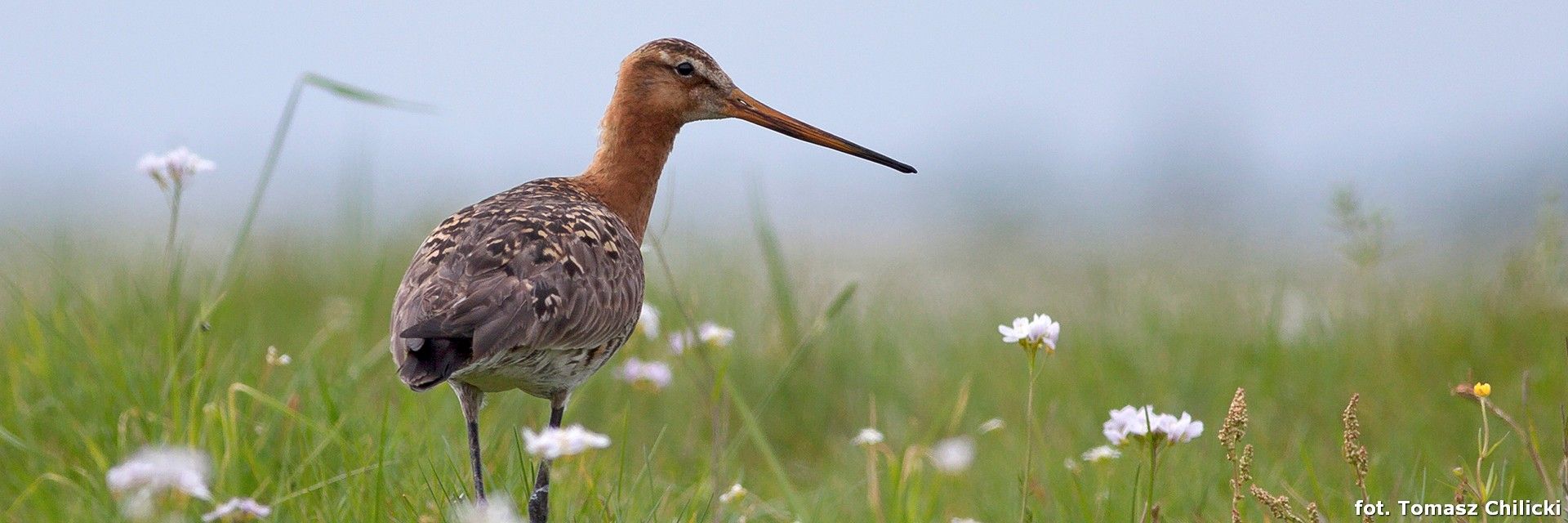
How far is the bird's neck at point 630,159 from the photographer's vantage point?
17.7 ft

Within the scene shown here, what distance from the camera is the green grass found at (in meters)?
4.35

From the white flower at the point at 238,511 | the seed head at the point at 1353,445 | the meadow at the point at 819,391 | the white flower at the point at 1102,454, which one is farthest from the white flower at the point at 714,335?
the seed head at the point at 1353,445

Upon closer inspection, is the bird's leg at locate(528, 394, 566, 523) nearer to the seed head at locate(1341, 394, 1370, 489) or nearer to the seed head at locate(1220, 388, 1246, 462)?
the seed head at locate(1220, 388, 1246, 462)

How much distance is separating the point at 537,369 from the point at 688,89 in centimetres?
151

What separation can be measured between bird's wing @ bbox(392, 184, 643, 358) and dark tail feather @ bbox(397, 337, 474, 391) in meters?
0.03

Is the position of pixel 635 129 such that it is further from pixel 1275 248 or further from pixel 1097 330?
pixel 1275 248

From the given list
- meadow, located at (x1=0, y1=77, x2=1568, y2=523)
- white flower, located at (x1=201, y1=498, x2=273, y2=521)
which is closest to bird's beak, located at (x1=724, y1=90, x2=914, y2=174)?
meadow, located at (x1=0, y1=77, x2=1568, y2=523)

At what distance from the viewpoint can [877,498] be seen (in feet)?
13.2

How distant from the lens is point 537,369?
436 centimetres

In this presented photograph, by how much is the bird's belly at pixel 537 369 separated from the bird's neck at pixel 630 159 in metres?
0.84

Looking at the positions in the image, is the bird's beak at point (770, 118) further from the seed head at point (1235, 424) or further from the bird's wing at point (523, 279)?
the seed head at point (1235, 424)

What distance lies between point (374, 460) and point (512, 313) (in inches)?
25.9

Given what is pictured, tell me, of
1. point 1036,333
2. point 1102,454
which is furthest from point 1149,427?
point 1102,454

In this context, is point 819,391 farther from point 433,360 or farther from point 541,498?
point 433,360
